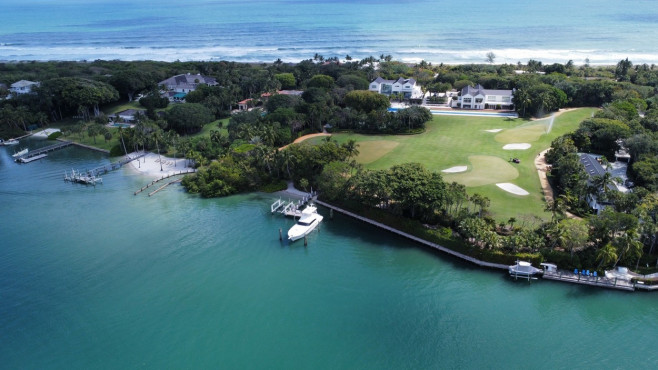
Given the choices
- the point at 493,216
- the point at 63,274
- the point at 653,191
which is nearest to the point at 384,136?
the point at 493,216

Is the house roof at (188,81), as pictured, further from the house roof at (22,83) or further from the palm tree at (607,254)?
the palm tree at (607,254)

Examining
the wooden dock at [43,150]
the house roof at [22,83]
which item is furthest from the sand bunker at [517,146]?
the house roof at [22,83]

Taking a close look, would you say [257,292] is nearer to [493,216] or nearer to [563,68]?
[493,216]

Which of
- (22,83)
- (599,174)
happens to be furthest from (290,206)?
(22,83)

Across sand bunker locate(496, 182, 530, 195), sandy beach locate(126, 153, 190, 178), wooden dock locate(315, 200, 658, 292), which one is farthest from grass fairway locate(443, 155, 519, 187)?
sandy beach locate(126, 153, 190, 178)

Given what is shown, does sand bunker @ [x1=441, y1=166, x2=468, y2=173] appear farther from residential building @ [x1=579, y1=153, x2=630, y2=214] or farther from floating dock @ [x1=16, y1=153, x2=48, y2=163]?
floating dock @ [x1=16, y1=153, x2=48, y2=163]

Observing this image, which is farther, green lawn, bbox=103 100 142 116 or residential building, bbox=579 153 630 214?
green lawn, bbox=103 100 142 116
